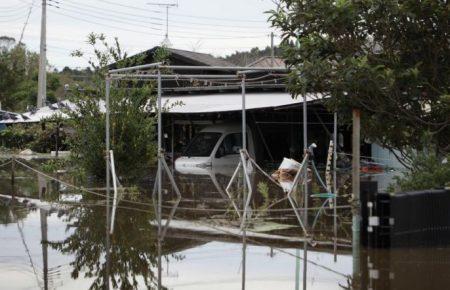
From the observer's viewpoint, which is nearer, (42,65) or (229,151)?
(229,151)

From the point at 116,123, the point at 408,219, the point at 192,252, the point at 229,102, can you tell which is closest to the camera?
Answer: the point at 408,219

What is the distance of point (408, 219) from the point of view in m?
9.61

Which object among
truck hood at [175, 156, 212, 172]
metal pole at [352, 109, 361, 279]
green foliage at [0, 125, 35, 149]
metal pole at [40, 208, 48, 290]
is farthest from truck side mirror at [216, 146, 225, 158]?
green foliage at [0, 125, 35, 149]

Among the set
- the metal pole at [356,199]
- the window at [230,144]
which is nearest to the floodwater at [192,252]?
the metal pole at [356,199]

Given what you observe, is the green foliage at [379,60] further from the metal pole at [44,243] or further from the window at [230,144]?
the window at [230,144]

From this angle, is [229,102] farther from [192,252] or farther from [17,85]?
[17,85]

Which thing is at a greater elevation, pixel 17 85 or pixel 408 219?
pixel 17 85

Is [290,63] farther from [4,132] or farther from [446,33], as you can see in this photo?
[4,132]

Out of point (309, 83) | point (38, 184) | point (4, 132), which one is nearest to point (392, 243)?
point (309, 83)

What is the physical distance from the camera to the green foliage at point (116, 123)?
19.0 m

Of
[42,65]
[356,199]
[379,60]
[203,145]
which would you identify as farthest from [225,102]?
[42,65]

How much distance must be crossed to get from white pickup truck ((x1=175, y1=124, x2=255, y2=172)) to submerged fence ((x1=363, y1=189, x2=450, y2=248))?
1782cm

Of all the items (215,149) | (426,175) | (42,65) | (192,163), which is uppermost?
(42,65)

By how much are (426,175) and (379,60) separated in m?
1.98
